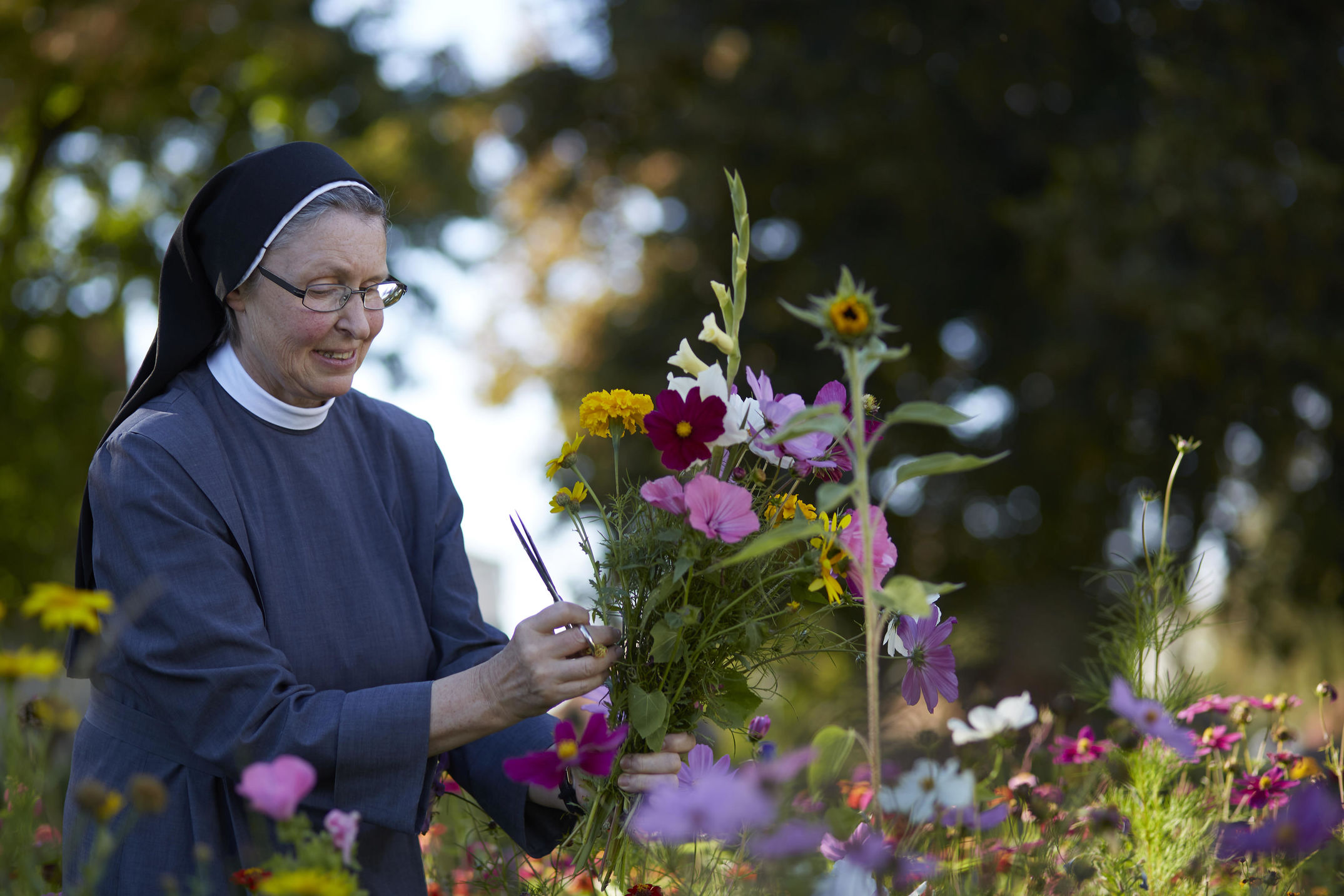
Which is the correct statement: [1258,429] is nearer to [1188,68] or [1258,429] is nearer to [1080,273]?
[1080,273]

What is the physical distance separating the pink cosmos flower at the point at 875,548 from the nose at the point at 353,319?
3.18 feet

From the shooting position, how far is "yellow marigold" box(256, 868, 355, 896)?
3.31 feet

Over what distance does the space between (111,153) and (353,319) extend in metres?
13.1

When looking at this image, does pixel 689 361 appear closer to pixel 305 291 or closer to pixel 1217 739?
pixel 305 291

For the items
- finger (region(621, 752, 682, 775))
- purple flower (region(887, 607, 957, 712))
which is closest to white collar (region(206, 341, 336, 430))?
finger (region(621, 752, 682, 775))

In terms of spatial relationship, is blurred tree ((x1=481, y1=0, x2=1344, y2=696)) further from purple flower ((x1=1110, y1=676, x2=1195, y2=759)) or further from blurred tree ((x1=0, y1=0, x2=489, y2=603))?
purple flower ((x1=1110, y1=676, x2=1195, y2=759))

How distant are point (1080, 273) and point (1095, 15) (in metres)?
2.61

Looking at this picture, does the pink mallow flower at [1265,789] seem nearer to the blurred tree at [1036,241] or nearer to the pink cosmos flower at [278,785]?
the pink cosmos flower at [278,785]

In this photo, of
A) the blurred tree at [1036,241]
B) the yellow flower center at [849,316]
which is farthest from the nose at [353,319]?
the blurred tree at [1036,241]

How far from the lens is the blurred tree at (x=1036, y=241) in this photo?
707cm

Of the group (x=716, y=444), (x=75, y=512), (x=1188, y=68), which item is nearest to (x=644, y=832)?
(x=716, y=444)

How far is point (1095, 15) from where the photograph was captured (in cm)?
827

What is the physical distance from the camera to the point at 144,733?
178 centimetres

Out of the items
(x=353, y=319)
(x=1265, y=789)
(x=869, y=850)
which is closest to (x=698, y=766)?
(x=869, y=850)
